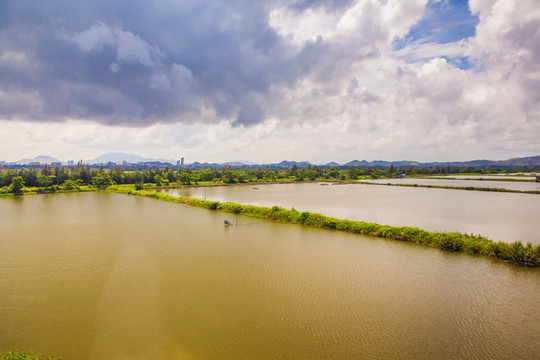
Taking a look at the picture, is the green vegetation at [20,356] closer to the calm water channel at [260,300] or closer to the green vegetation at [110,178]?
the calm water channel at [260,300]

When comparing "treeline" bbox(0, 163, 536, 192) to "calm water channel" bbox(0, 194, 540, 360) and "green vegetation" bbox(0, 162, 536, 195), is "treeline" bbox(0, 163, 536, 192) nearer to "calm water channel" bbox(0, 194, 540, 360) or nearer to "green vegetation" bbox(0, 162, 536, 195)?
"green vegetation" bbox(0, 162, 536, 195)

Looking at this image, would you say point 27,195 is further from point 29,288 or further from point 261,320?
point 261,320

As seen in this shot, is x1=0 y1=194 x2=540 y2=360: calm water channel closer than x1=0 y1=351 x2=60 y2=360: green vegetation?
No

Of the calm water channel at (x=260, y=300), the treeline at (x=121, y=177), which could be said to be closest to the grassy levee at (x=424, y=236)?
the calm water channel at (x=260, y=300)

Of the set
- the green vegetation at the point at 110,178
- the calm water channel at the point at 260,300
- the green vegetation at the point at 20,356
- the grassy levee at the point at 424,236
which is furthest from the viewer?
the green vegetation at the point at 110,178

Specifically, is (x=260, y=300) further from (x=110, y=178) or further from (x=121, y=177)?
(x=121, y=177)

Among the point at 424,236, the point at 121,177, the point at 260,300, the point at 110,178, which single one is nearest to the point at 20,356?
the point at 260,300

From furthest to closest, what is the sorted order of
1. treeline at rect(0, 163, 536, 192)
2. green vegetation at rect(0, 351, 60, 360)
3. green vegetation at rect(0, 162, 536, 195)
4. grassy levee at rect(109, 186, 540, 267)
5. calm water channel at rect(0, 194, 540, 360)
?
1. treeline at rect(0, 163, 536, 192)
2. green vegetation at rect(0, 162, 536, 195)
3. grassy levee at rect(109, 186, 540, 267)
4. calm water channel at rect(0, 194, 540, 360)
5. green vegetation at rect(0, 351, 60, 360)

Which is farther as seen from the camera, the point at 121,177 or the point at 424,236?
the point at 121,177

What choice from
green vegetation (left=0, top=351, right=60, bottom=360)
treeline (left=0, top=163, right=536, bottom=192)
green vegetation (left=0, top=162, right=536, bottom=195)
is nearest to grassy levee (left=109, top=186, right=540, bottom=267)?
green vegetation (left=0, top=351, right=60, bottom=360)
